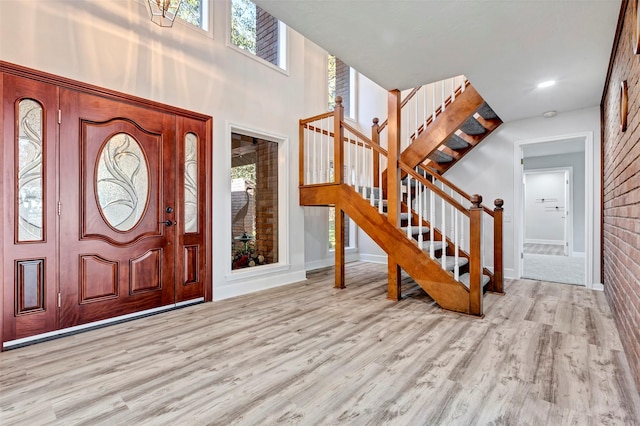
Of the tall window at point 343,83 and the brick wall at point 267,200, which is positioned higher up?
the tall window at point 343,83

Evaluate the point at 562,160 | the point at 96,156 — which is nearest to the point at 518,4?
the point at 96,156

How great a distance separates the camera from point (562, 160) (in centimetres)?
780

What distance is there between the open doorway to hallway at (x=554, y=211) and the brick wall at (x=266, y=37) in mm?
4196

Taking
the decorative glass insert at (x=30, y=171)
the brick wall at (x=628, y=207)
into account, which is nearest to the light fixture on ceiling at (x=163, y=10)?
the decorative glass insert at (x=30, y=171)

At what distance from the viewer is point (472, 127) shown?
4.90 m

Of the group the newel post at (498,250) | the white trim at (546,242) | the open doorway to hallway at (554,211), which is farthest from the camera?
the white trim at (546,242)

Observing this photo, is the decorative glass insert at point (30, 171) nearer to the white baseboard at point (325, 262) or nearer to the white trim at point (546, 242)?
the white baseboard at point (325, 262)

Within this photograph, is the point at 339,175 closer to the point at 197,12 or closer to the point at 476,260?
the point at 476,260

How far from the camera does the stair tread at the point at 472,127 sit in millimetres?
4677

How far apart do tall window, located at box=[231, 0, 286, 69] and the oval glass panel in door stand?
2049 mm

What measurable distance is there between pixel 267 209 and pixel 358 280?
178 centimetres

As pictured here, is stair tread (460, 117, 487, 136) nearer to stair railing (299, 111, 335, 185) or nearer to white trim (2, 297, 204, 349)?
stair railing (299, 111, 335, 185)

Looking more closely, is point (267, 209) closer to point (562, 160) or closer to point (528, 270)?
point (528, 270)

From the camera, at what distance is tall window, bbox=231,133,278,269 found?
4699 mm
